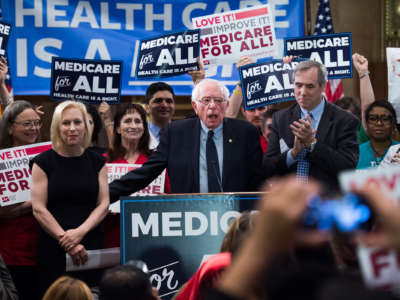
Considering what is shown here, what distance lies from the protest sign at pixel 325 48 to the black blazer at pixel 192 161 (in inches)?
70.3

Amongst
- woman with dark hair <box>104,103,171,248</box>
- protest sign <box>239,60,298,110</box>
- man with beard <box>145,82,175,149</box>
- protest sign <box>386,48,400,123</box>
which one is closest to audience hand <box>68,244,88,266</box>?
woman with dark hair <box>104,103,171,248</box>

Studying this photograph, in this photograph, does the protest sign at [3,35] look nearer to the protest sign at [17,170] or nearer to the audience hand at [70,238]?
the protest sign at [17,170]

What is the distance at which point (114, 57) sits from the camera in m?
7.48

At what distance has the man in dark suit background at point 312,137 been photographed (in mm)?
→ 4430

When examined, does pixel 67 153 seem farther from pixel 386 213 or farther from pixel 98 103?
pixel 386 213

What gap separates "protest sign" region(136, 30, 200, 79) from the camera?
21.4ft

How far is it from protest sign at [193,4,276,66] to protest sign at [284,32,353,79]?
0.28 metres

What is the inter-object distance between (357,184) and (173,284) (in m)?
3.11

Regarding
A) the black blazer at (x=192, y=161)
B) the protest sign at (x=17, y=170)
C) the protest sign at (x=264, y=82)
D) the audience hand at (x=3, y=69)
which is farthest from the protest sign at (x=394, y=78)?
the audience hand at (x=3, y=69)

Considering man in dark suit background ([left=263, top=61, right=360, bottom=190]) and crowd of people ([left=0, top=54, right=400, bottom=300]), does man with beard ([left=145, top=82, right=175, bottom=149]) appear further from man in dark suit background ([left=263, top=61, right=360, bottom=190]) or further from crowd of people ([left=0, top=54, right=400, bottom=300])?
man in dark suit background ([left=263, top=61, right=360, bottom=190])

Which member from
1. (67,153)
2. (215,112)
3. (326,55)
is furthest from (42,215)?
(326,55)

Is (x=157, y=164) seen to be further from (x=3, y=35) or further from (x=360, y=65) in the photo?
(x=360, y=65)

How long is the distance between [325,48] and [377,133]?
1119 mm

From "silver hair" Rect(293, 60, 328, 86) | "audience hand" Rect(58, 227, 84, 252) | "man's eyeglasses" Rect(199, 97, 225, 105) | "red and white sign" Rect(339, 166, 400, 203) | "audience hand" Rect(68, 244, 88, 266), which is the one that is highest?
"silver hair" Rect(293, 60, 328, 86)
